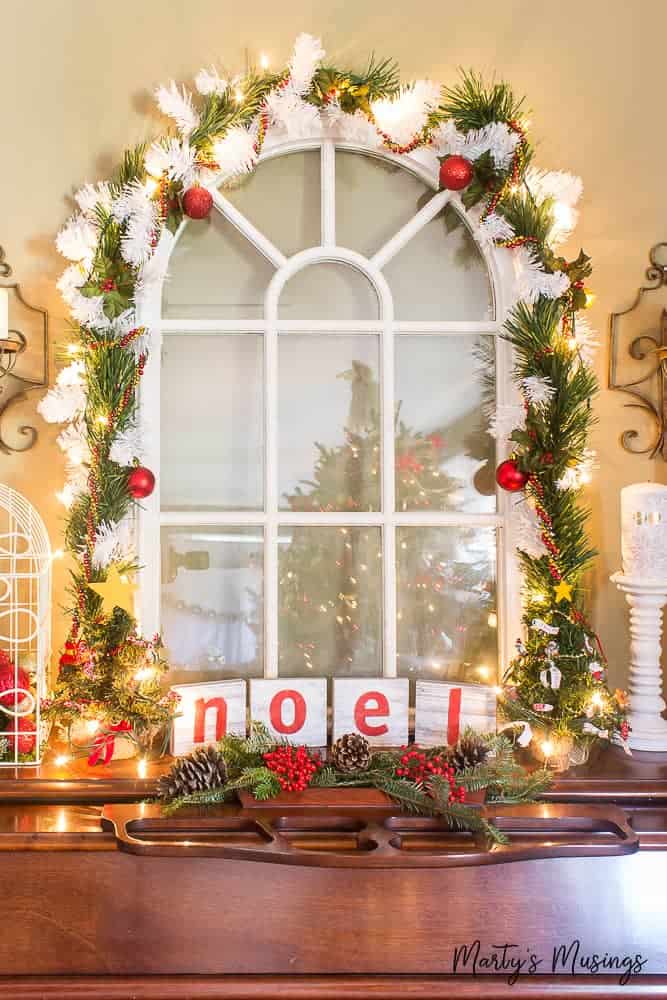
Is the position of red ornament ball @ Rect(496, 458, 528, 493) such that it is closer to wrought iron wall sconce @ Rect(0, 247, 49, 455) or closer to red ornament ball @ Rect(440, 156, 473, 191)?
red ornament ball @ Rect(440, 156, 473, 191)

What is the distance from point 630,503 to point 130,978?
131 cm

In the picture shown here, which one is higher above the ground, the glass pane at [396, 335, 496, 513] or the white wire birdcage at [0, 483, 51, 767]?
the glass pane at [396, 335, 496, 513]

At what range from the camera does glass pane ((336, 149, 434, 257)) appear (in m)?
1.96

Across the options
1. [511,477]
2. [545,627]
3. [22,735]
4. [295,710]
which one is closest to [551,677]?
[545,627]

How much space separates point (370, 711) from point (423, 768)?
0.24m

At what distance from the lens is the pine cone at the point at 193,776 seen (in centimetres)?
158

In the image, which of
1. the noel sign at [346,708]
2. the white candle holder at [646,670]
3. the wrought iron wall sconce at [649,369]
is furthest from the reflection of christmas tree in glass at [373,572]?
the wrought iron wall sconce at [649,369]

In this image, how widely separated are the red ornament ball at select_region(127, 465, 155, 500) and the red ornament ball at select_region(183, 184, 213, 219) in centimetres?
58

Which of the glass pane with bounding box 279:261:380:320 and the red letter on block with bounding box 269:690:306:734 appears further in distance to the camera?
the glass pane with bounding box 279:261:380:320

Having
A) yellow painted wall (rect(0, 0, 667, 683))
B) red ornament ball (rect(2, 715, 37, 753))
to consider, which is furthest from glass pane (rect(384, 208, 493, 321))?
red ornament ball (rect(2, 715, 37, 753))

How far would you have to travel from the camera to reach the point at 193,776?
1.59 metres

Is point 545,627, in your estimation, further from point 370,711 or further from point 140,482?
point 140,482

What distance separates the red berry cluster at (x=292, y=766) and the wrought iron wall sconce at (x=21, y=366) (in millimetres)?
936

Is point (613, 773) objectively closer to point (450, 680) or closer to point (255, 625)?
point (450, 680)
